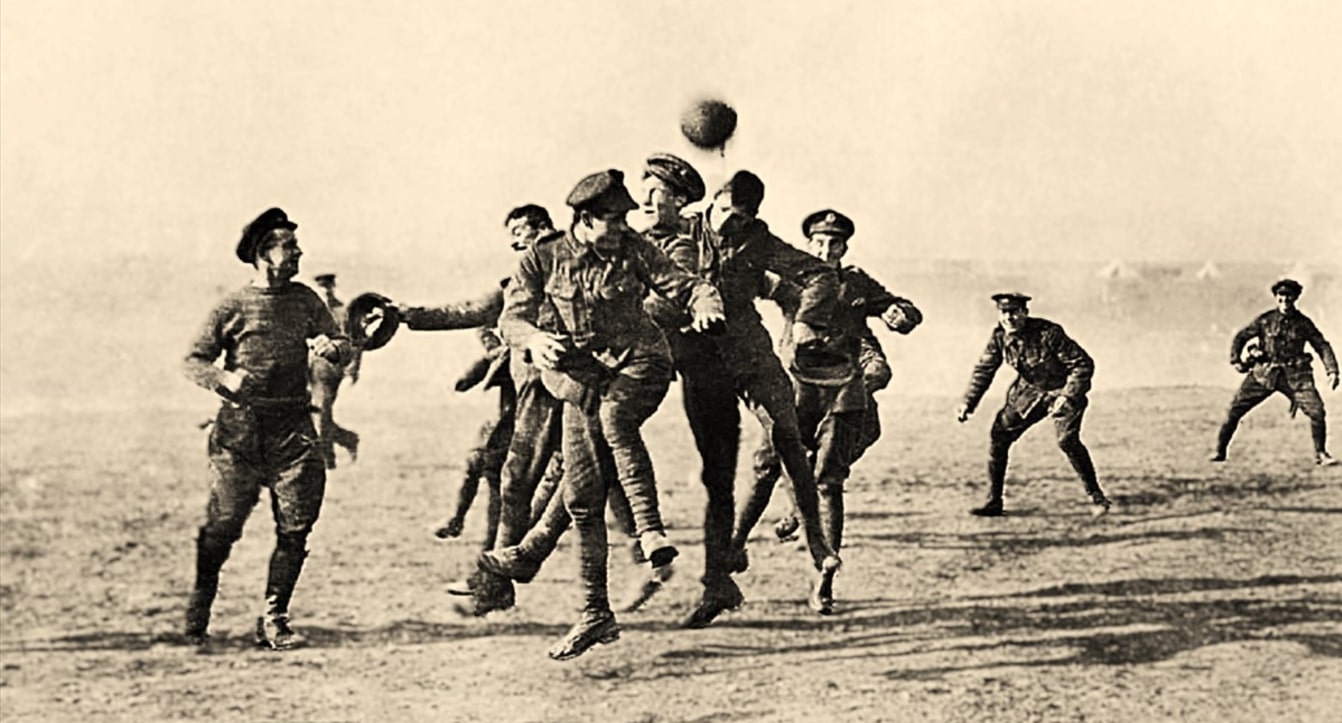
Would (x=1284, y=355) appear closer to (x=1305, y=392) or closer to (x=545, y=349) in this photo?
(x=1305, y=392)

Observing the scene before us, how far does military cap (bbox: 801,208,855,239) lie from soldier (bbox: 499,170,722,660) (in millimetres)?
1392

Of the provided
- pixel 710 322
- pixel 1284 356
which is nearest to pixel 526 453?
pixel 710 322

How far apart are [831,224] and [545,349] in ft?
6.59

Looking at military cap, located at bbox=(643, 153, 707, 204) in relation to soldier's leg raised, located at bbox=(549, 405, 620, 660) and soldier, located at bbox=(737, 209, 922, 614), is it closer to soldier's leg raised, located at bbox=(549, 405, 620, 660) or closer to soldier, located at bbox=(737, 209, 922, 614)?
soldier, located at bbox=(737, 209, 922, 614)

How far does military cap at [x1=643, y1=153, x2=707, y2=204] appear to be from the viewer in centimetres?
686

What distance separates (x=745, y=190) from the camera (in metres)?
7.34

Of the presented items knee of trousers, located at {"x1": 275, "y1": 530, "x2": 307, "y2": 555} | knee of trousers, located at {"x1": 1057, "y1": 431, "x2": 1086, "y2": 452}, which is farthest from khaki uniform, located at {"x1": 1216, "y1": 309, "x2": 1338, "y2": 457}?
knee of trousers, located at {"x1": 275, "y1": 530, "x2": 307, "y2": 555}

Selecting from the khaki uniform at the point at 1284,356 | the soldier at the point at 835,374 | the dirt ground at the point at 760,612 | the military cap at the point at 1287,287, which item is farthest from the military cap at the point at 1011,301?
the khaki uniform at the point at 1284,356

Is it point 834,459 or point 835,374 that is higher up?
point 835,374

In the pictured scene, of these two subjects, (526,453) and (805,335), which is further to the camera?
(805,335)

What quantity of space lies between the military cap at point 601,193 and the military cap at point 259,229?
4.45 ft

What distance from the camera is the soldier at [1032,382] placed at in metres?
11.2

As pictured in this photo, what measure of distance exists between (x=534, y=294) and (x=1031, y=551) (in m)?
5.58

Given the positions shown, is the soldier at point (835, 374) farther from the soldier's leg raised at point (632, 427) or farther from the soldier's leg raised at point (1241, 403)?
the soldier's leg raised at point (1241, 403)
